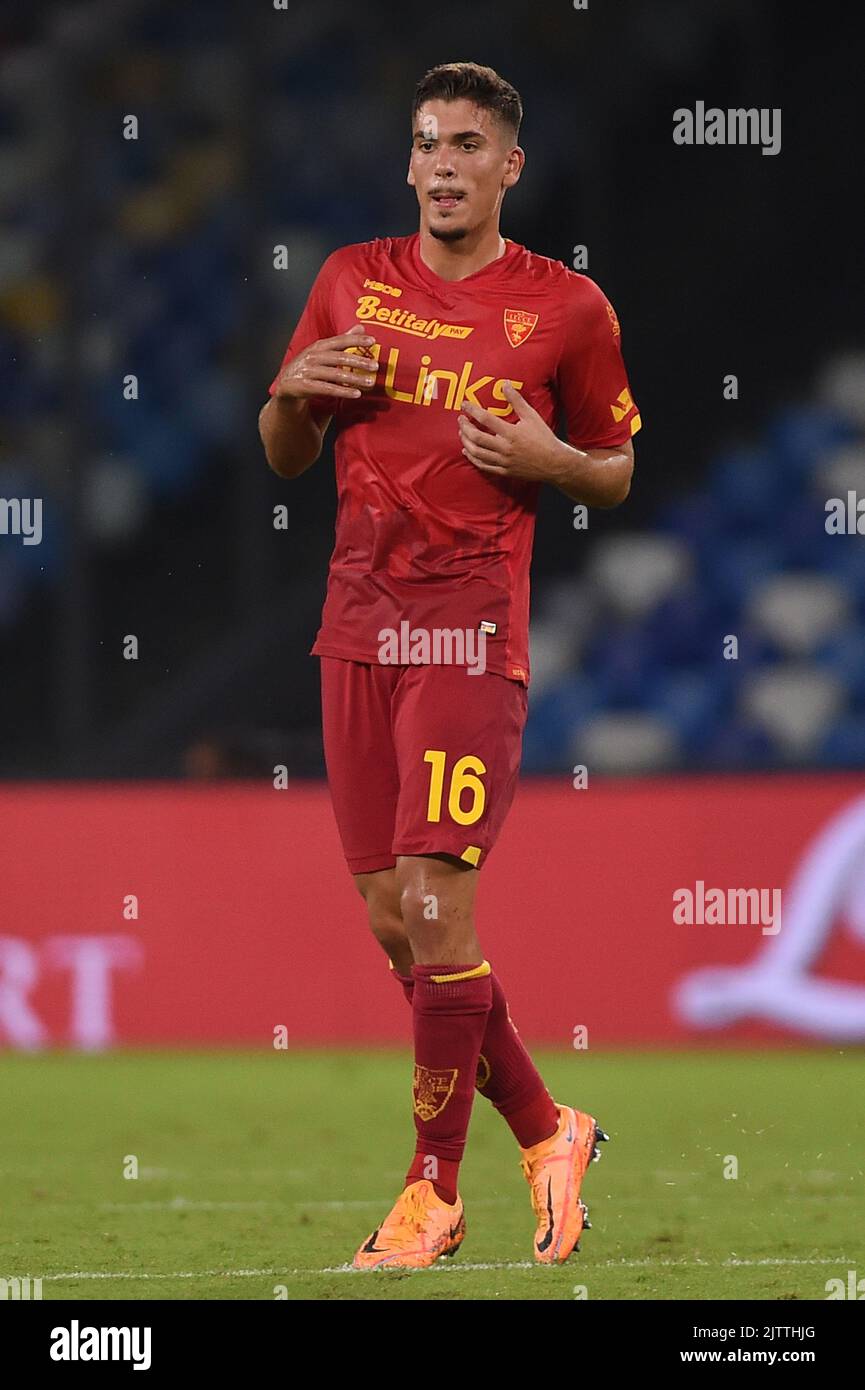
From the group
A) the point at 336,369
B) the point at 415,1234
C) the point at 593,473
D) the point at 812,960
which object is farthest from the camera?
the point at 812,960

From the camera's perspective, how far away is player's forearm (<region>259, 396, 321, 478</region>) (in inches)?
185

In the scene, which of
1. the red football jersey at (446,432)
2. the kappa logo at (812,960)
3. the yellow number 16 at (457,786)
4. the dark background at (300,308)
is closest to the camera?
the yellow number 16 at (457,786)

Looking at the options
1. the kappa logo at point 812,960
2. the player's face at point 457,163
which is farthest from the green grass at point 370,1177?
the player's face at point 457,163

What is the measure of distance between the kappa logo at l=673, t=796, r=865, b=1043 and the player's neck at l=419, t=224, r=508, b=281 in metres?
5.10

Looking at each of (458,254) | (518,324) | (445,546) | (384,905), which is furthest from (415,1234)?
(458,254)

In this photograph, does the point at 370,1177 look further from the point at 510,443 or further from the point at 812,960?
the point at 812,960

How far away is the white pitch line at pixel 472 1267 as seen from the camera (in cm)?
438

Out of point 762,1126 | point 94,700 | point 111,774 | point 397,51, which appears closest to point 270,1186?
point 762,1126

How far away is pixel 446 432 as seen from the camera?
4.64 metres

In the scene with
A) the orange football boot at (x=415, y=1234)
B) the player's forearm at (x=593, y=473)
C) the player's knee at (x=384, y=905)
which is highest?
the player's forearm at (x=593, y=473)

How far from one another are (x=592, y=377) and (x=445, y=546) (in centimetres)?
49

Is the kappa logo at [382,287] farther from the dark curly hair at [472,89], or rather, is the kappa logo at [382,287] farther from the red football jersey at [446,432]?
the dark curly hair at [472,89]

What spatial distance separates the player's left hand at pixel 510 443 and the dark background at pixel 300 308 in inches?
302

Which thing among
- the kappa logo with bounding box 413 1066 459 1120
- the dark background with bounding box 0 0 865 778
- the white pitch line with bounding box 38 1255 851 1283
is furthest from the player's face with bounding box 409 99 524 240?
the dark background with bounding box 0 0 865 778
